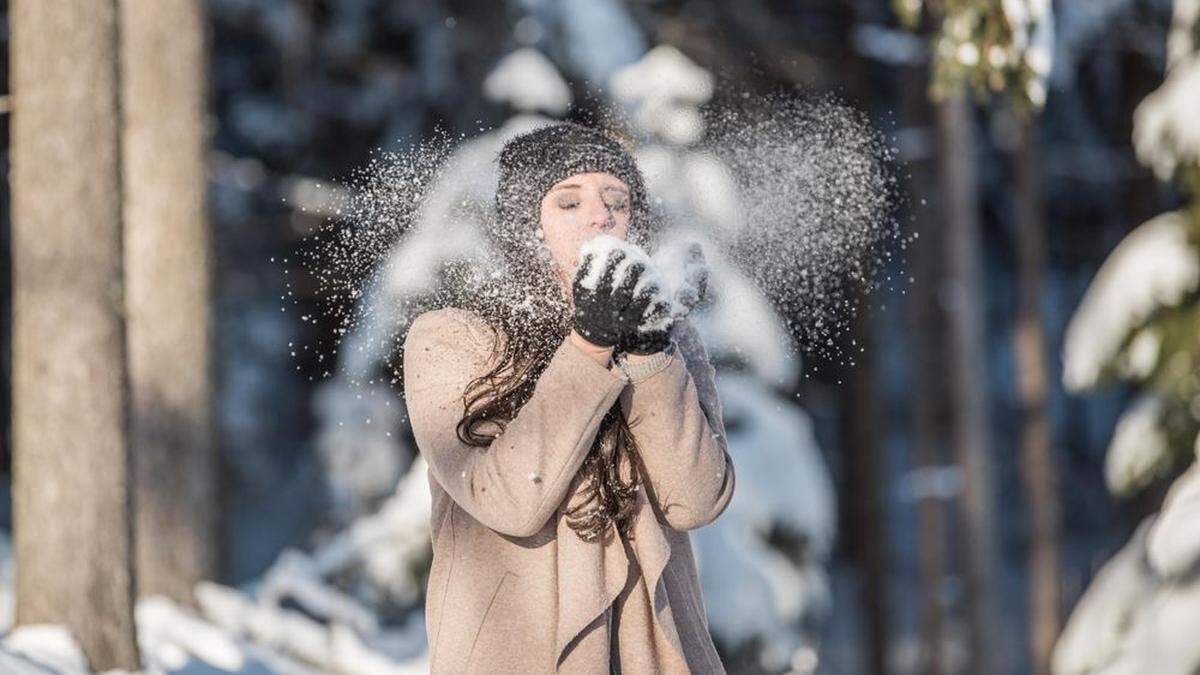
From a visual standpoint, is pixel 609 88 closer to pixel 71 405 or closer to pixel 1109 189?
pixel 71 405

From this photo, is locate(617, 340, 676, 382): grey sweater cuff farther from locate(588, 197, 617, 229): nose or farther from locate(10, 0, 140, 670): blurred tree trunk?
locate(10, 0, 140, 670): blurred tree trunk

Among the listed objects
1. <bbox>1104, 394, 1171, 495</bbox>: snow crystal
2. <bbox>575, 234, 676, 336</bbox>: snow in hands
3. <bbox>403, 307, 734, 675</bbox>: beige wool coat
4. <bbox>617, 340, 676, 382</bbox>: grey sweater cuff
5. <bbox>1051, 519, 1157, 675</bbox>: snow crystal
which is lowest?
<bbox>403, 307, 734, 675</bbox>: beige wool coat

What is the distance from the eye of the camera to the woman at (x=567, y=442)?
3.03 m

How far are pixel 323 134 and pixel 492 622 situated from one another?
47.2 ft

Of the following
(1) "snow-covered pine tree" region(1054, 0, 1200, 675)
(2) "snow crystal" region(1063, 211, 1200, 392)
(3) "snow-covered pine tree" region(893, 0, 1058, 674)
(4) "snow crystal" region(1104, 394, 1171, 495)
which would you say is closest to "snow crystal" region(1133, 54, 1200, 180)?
(1) "snow-covered pine tree" region(1054, 0, 1200, 675)

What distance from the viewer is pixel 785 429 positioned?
10656mm

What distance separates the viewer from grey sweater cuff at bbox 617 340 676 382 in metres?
3.08

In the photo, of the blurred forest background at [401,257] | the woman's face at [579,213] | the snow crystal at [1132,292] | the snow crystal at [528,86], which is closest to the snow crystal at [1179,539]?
the blurred forest background at [401,257]

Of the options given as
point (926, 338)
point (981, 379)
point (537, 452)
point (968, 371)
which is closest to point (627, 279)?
point (537, 452)

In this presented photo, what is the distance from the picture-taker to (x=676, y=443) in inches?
123

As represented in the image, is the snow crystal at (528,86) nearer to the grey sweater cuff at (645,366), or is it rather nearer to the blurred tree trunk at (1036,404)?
the grey sweater cuff at (645,366)

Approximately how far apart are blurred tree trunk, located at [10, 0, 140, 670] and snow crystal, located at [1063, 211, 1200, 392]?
5386 millimetres

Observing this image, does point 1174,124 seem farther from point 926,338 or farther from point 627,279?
point 926,338

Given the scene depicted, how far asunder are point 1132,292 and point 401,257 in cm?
390
